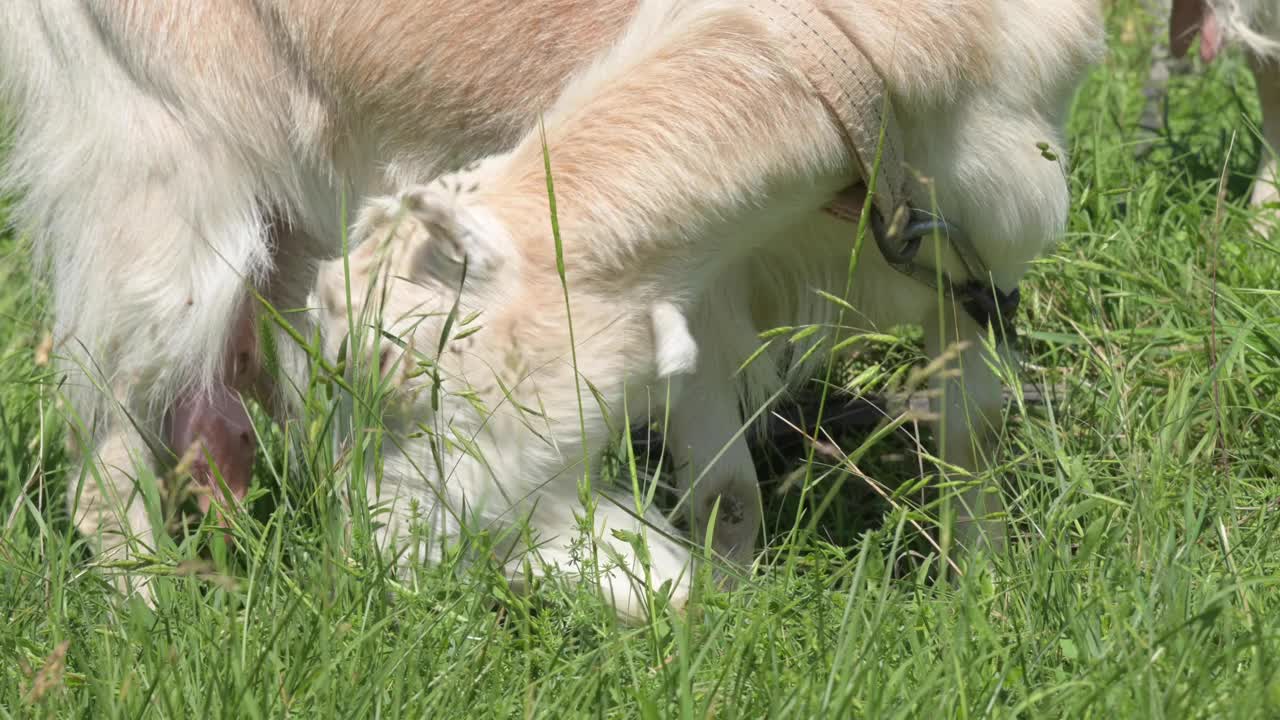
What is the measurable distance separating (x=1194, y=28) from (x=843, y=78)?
86.4 inches

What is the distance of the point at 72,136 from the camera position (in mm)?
2428

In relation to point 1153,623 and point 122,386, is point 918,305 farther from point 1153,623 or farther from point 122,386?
point 122,386

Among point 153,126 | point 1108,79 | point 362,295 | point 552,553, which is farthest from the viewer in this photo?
point 1108,79

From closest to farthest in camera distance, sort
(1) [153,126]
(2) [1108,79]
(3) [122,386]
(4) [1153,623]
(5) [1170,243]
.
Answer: (4) [1153,623] < (1) [153,126] < (3) [122,386] < (5) [1170,243] < (2) [1108,79]

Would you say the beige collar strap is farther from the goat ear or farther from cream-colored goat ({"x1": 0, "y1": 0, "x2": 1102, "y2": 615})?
the goat ear

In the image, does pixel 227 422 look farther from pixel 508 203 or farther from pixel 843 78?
pixel 843 78

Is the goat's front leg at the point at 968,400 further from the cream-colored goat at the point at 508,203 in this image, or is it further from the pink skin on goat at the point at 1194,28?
the pink skin on goat at the point at 1194,28

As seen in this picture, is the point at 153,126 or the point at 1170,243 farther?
the point at 1170,243

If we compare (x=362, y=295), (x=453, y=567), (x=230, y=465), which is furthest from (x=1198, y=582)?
(x=230, y=465)

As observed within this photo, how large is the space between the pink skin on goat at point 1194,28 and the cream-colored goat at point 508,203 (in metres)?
1.51

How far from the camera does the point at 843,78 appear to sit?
2.06 metres

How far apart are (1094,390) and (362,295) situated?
58.4 inches

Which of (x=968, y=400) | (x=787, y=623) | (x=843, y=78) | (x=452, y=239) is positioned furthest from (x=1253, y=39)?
(x=452, y=239)

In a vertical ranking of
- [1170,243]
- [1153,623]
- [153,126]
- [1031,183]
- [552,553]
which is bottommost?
[1170,243]
